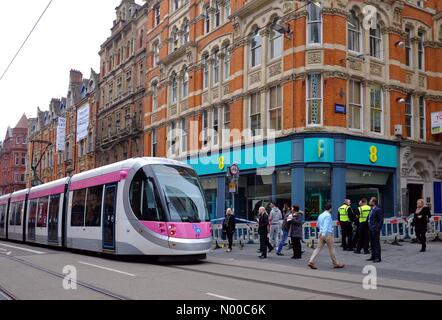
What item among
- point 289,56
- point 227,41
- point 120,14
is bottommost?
point 289,56

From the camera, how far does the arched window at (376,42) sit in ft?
87.3

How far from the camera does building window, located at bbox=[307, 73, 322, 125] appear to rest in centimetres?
2439

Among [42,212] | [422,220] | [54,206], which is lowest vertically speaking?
[422,220]

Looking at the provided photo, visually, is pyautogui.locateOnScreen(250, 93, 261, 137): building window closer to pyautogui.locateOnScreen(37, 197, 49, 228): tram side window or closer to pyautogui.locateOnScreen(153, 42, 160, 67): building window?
pyautogui.locateOnScreen(37, 197, 49, 228): tram side window

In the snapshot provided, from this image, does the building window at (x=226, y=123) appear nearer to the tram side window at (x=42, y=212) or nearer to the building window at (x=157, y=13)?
the tram side window at (x=42, y=212)

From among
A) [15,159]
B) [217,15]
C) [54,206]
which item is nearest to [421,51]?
[217,15]

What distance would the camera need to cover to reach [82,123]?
5556 centimetres

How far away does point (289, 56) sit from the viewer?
25.3 metres

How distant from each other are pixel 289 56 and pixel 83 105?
36673 millimetres

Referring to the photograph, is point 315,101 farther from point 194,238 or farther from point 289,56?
point 194,238

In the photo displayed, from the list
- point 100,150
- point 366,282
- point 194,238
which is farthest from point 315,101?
point 100,150

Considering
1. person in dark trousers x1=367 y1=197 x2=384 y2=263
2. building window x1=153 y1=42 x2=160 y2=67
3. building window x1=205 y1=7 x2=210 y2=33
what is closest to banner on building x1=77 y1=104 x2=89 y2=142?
building window x1=153 y1=42 x2=160 y2=67

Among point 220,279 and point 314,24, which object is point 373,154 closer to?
point 314,24

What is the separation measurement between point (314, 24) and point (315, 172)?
717 cm
